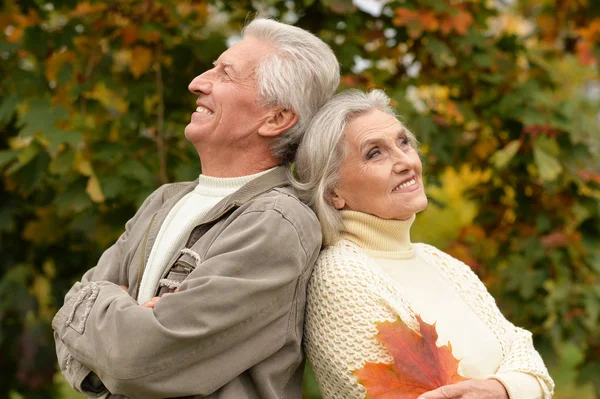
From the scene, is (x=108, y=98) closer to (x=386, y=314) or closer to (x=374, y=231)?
(x=374, y=231)

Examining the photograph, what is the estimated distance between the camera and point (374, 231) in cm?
226

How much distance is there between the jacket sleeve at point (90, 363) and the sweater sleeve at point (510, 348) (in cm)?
93

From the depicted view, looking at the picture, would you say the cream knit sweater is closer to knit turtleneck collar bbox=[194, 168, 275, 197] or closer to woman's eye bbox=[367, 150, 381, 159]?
woman's eye bbox=[367, 150, 381, 159]

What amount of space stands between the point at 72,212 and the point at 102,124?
48cm

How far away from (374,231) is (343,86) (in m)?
1.12

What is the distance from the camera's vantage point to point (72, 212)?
12.2 feet

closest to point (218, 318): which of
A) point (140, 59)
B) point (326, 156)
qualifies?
point (326, 156)

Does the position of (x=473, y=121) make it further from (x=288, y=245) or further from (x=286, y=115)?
(x=288, y=245)

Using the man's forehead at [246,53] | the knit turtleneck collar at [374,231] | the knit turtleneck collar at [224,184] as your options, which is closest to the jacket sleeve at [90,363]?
the knit turtleneck collar at [224,184]

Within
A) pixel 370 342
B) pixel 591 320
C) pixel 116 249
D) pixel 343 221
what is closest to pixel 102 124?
pixel 116 249

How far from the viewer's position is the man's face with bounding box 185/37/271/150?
2.29 meters

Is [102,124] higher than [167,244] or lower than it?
lower

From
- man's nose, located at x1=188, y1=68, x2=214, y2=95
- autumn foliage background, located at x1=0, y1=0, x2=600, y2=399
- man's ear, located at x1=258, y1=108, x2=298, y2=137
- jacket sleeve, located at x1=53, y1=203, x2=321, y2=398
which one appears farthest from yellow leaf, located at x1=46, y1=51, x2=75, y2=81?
jacket sleeve, located at x1=53, y1=203, x2=321, y2=398

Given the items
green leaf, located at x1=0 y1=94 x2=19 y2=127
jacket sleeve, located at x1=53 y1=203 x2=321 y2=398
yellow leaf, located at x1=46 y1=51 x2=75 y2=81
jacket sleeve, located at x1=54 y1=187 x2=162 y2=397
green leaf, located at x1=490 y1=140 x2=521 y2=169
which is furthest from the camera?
green leaf, located at x1=490 y1=140 x2=521 y2=169
